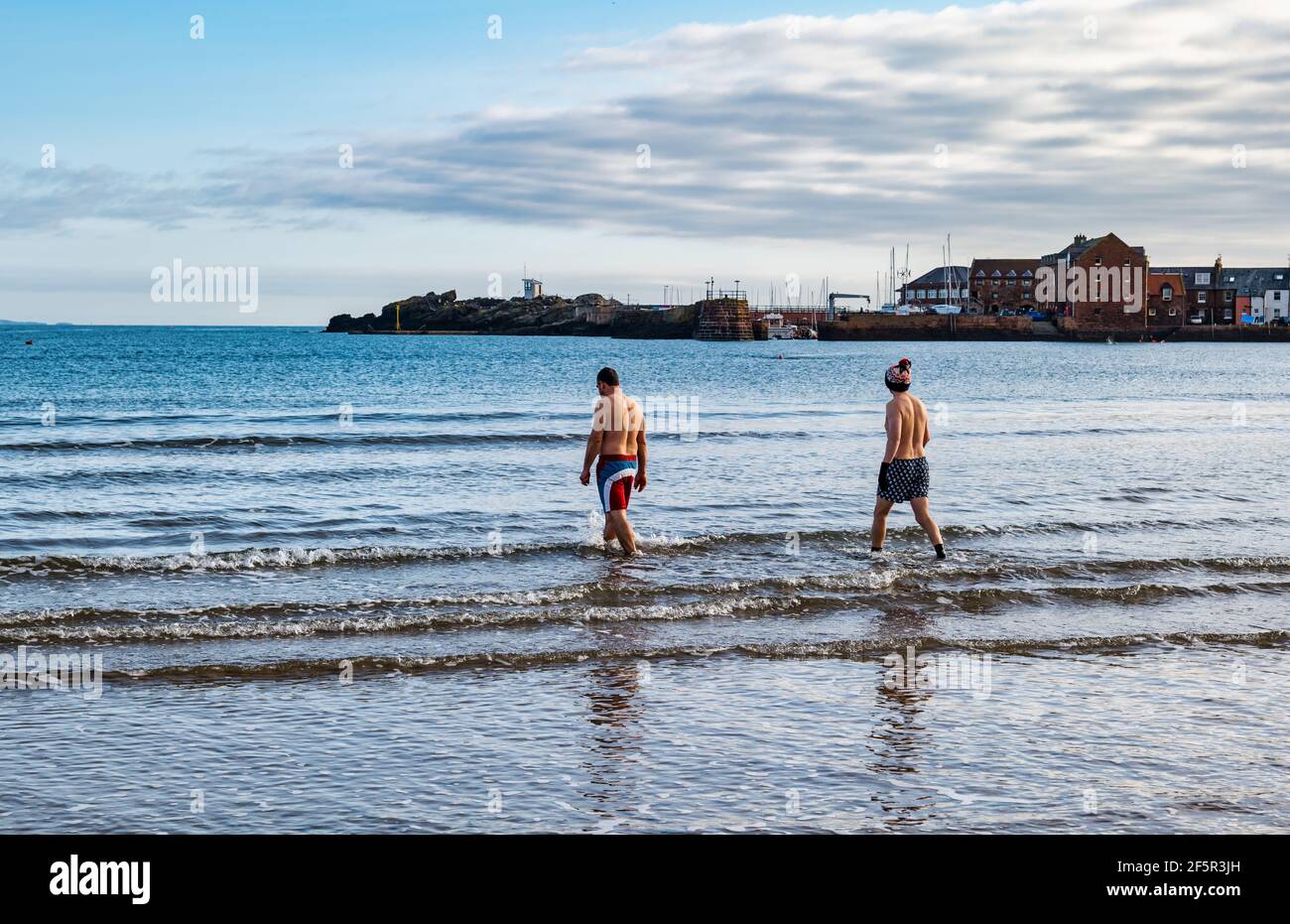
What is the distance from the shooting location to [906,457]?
12.4 meters

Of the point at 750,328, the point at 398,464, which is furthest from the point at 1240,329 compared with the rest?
the point at 398,464

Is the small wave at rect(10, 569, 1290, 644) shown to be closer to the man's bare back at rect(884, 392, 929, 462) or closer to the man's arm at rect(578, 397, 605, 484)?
the man's bare back at rect(884, 392, 929, 462)

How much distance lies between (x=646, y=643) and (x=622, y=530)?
3522 millimetres

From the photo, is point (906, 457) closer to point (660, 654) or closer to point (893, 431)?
point (893, 431)

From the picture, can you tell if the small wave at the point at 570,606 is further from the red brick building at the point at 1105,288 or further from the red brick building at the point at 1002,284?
the red brick building at the point at 1002,284

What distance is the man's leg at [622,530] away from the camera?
12.4 metres

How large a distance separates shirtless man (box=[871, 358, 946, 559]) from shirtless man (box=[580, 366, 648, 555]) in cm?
242

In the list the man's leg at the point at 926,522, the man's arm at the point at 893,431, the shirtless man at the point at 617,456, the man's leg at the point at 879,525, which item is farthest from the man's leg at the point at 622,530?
the man's leg at the point at 926,522

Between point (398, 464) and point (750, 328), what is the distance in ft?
434

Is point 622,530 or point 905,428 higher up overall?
point 905,428

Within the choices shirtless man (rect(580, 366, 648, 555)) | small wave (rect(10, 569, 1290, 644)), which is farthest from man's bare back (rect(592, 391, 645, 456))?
small wave (rect(10, 569, 1290, 644))

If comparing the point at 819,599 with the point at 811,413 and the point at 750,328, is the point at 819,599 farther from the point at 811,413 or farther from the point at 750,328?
the point at 750,328

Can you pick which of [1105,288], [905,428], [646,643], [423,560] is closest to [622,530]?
[423,560]
